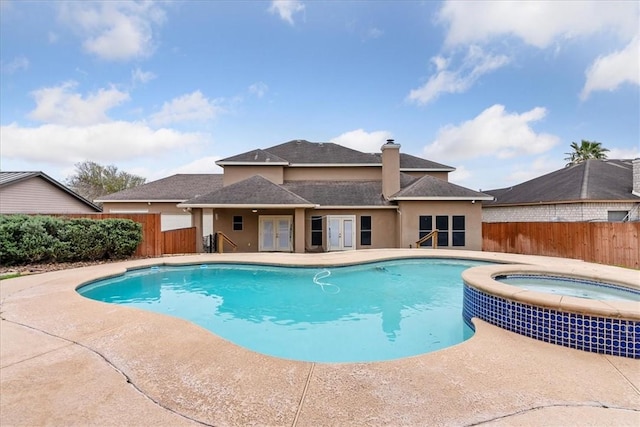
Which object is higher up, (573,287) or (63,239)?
(63,239)

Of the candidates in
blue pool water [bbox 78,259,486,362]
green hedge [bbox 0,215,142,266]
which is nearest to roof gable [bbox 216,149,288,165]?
green hedge [bbox 0,215,142,266]

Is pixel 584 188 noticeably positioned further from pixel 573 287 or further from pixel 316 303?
pixel 316 303

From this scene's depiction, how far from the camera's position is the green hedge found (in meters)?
11.0

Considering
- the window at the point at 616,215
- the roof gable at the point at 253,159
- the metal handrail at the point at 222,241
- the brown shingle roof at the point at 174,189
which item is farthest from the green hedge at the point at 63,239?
the window at the point at 616,215

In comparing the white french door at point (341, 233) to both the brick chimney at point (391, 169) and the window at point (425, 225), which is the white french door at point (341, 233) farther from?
the window at point (425, 225)

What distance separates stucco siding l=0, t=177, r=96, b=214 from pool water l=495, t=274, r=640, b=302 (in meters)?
22.3

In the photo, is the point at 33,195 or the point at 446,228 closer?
the point at 446,228

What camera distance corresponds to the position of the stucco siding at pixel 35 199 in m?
17.0

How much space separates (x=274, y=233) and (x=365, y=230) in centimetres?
506

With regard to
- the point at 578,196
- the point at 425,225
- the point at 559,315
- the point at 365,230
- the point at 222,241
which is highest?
the point at 578,196

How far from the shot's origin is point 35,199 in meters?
18.5

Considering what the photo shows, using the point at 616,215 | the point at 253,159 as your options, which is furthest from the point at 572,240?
the point at 253,159

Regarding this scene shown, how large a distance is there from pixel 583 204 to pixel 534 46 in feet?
27.7

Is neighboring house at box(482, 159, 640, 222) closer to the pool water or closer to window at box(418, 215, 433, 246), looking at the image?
window at box(418, 215, 433, 246)
